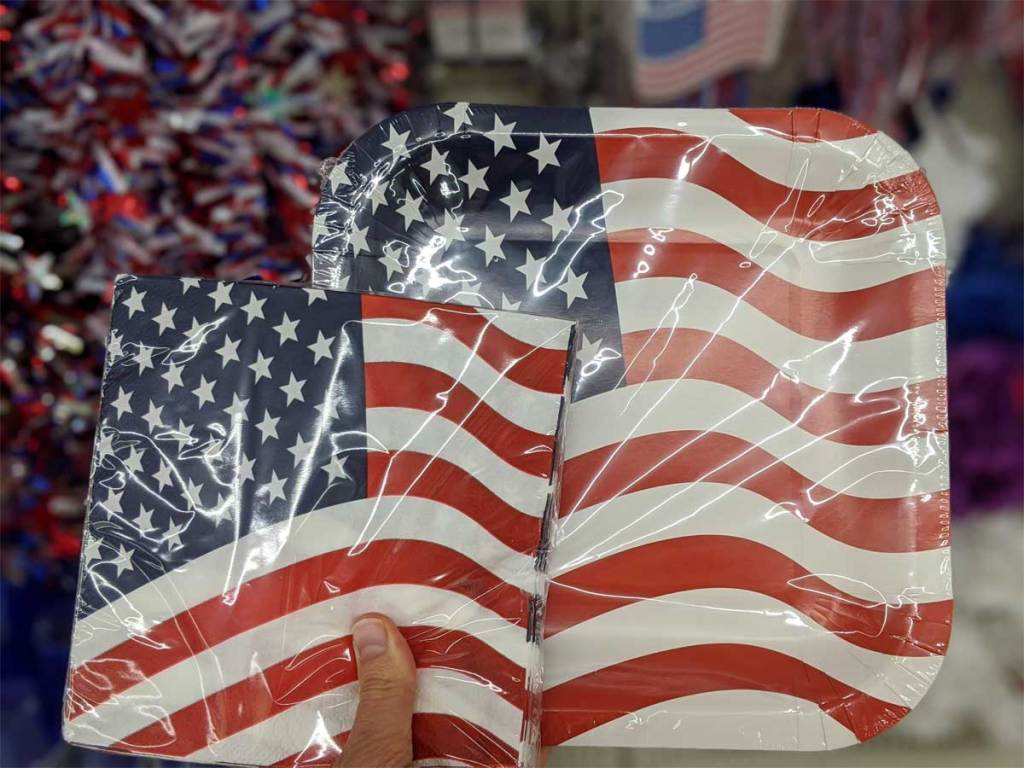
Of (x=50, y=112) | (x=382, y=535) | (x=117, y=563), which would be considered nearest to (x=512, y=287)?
(x=382, y=535)

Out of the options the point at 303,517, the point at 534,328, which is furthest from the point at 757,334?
the point at 303,517

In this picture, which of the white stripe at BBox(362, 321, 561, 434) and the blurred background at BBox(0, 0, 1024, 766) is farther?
the blurred background at BBox(0, 0, 1024, 766)

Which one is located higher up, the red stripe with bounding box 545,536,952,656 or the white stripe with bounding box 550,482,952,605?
the white stripe with bounding box 550,482,952,605

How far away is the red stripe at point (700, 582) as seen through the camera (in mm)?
760

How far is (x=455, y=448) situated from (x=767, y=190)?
1.41 ft

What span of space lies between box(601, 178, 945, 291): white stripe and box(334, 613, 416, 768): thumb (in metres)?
0.48

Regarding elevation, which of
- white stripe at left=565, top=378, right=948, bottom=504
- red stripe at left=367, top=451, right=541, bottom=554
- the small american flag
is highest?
the small american flag

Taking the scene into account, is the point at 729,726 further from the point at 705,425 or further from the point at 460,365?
the point at 460,365

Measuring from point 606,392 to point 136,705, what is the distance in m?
0.56

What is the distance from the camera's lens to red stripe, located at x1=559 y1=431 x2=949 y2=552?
2.50 ft

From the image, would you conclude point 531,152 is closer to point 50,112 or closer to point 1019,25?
point 50,112

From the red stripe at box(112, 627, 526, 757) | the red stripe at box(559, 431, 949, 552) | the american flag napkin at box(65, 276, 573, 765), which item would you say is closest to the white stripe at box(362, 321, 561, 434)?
the american flag napkin at box(65, 276, 573, 765)

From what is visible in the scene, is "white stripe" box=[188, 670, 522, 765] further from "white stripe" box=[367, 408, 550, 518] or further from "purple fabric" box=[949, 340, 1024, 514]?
"purple fabric" box=[949, 340, 1024, 514]

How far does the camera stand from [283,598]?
0.69 m
